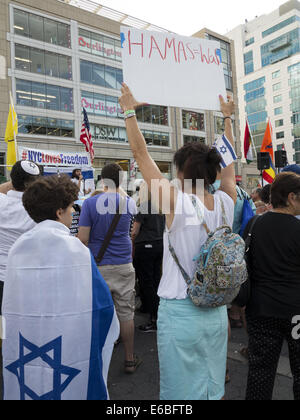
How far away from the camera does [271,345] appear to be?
7.10 feet

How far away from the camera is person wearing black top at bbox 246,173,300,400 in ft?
7.11

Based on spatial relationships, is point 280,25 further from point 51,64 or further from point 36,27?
point 51,64

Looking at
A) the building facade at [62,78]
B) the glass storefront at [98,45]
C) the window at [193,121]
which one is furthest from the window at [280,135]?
the glass storefront at [98,45]

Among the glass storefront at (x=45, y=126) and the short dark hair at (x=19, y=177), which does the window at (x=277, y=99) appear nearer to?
the glass storefront at (x=45, y=126)

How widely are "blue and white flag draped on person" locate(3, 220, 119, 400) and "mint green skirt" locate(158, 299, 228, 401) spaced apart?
0.41 meters

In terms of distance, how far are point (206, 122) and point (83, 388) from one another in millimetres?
35915

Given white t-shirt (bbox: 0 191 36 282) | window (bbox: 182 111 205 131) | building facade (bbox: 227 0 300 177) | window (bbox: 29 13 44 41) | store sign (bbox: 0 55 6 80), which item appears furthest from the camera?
building facade (bbox: 227 0 300 177)

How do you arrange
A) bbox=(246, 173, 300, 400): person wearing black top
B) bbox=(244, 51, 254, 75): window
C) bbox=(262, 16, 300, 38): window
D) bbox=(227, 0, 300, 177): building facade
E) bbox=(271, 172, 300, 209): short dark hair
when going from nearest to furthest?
bbox=(246, 173, 300, 400): person wearing black top → bbox=(271, 172, 300, 209): short dark hair → bbox=(262, 16, 300, 38): window → bbox=(227, 0, 300, 177): building facade → bbox=(244, 51, 254, 75): window

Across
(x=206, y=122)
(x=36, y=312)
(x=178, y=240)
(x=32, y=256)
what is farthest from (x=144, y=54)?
(x=206, y=122)

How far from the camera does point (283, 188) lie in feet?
7.60

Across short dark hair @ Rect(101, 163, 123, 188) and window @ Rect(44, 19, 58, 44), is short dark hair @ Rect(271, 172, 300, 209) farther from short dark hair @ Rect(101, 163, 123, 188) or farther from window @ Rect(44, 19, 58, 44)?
window @ Rect(44, 19, 58, 44)

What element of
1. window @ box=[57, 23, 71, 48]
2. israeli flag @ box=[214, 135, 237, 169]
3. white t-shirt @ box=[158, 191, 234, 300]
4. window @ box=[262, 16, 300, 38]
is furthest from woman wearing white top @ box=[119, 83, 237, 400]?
window @ box=[262, 16, 300, 38]

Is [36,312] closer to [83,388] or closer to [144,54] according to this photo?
[83,388]

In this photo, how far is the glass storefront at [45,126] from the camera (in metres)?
24.5
